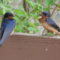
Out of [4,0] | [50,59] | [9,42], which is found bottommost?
[50,59]

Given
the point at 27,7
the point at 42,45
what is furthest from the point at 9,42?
the point at 27,7

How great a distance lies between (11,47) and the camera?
2.13 metres

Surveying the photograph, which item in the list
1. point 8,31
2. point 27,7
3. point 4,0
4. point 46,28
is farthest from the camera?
point 27,7

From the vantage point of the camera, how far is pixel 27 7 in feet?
9.07

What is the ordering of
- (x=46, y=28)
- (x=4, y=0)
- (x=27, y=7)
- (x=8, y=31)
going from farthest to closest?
(x=27, y=7)
(x=46, y=28)
(x=4, y=0)
(x=8, y=31)

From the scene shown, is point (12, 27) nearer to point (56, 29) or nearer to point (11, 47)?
point (11, 47)

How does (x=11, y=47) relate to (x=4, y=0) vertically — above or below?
below

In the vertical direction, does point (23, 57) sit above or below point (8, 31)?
below

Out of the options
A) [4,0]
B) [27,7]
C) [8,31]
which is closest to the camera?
[8,31]

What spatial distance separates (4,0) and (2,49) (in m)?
0.38

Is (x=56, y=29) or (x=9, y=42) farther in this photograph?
(x=56, y=29)

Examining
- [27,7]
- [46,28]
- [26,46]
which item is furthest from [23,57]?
[27,7]

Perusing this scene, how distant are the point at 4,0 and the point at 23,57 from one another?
46 centimetres

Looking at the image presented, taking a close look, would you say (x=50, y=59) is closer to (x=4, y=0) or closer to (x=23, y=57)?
(x=23, y=57)
